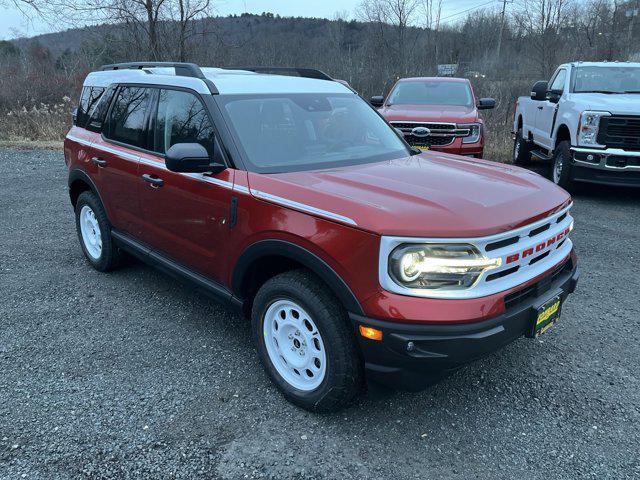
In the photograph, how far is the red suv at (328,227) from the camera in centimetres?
249

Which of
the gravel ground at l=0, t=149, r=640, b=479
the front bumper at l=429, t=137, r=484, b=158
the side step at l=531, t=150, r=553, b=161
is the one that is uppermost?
the front bumper at l=429, t=137, r=484, b=158

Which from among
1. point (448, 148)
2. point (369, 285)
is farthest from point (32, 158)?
point (369, 285)

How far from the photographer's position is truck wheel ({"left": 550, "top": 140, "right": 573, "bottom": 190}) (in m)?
7.99

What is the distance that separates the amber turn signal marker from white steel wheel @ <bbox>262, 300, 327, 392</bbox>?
12.9 inches

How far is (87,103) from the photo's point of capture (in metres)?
5.16

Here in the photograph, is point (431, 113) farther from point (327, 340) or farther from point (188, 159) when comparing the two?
point (327, 340)

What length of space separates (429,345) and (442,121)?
6370 mm

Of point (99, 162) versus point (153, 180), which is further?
point (99, 162)

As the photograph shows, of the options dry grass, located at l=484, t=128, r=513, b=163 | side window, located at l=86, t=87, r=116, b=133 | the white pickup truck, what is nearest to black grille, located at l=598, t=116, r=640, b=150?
the white pickup truck

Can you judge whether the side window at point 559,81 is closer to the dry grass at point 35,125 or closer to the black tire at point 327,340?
the black tire at point 327,340

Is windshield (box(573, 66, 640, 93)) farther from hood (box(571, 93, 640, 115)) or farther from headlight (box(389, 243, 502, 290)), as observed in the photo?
headlight (box(389, 243, 502, 290))

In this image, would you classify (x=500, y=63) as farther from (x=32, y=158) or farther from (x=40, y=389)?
(x=40, y=389)

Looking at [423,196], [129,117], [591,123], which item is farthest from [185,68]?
[591,123]

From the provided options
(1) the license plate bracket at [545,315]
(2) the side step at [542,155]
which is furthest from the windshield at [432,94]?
(1) the license plate bracket at [545,315]
